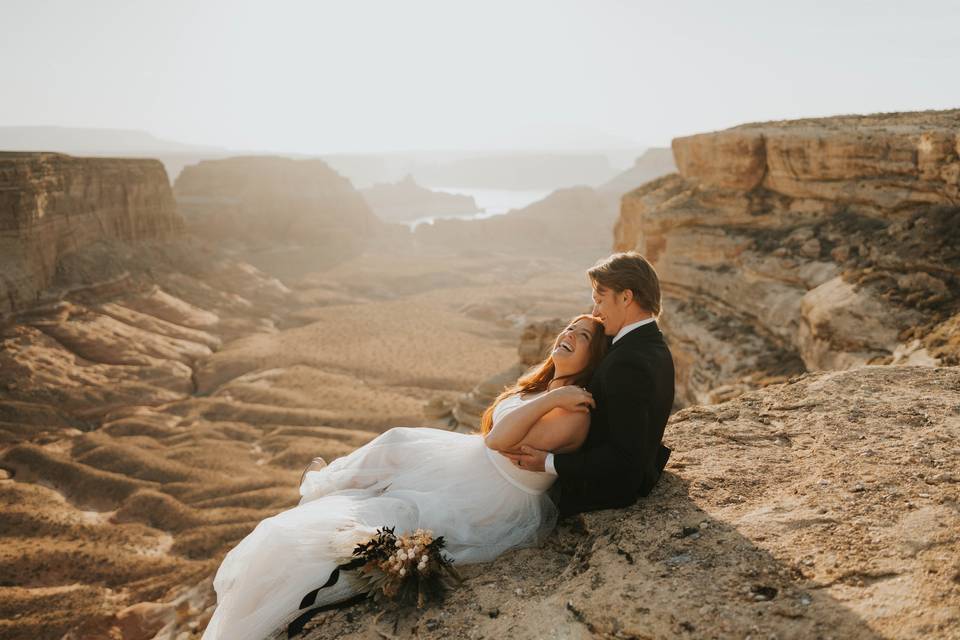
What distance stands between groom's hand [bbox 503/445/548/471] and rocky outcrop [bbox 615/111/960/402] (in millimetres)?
5764

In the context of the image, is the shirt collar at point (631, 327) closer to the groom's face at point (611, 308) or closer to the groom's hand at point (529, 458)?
the groom's face at point (611, 308)

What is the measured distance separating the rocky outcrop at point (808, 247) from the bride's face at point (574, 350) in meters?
5.40

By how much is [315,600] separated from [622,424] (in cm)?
201

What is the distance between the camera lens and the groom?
11.1ft

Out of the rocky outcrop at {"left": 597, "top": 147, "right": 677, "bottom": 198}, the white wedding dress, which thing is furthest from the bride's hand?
the rocky outcrop at {"left": 597, "top": 147, "right": 677, "bottom": 198}

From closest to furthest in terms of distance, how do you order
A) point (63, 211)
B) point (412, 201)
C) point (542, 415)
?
point (542, 415) → point (63, 211) → point (412, 201)

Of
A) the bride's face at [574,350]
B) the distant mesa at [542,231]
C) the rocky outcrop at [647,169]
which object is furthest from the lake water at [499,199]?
the bride's face at [574,350]

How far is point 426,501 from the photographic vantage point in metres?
3.84

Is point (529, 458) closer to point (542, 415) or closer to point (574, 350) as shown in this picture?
point (542, 415)

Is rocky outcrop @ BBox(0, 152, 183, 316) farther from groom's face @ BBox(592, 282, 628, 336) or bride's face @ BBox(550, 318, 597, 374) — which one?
groom's face @ BBox(592, 282, 628, 336)

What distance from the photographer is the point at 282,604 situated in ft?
10.9

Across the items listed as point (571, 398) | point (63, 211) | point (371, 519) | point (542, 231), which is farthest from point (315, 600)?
point (542, 231)

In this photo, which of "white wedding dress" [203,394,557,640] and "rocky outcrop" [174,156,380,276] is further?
"rocky outcrop" [174,156,380,276]

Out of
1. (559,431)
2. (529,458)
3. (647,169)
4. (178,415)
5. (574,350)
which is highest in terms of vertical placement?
(647,169)
